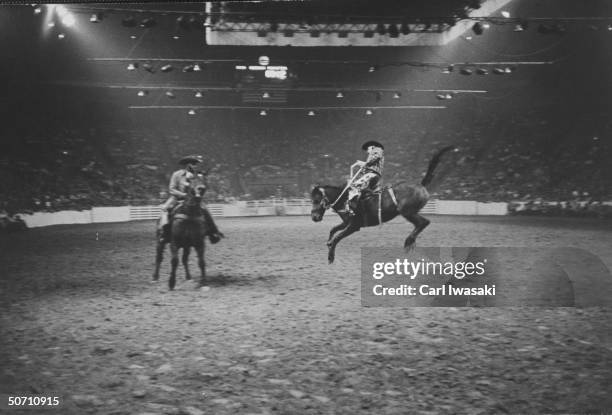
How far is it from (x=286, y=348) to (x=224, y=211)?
658cm

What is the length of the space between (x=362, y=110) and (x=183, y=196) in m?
3.27

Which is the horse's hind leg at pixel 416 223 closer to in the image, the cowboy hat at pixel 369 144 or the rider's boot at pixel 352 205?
the rider's boot at pixel 352 205

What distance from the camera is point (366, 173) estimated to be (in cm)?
665

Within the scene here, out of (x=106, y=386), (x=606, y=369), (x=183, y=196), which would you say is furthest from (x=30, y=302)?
(x=606, y=369)

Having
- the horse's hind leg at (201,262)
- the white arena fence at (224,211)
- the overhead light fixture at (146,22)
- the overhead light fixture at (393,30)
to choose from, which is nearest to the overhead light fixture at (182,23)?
the overhead light fixture at (146,22)

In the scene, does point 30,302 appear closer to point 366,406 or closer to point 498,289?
point 366,406

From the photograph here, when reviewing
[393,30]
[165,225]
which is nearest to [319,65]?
[393,30]

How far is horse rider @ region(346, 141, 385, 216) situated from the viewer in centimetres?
657

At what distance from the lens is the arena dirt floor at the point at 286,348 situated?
3.07 meters

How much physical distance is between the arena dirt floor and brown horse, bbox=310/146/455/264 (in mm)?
415

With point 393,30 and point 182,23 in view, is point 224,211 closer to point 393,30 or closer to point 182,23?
point 182,23

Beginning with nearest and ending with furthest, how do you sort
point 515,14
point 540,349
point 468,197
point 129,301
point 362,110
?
point 540,349 < point 129,301 < point 515,14 < point 362,110 < point 468,197

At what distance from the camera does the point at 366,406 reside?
3.03 m

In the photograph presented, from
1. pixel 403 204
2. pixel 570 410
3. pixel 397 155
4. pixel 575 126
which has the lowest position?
pixel 570 410
